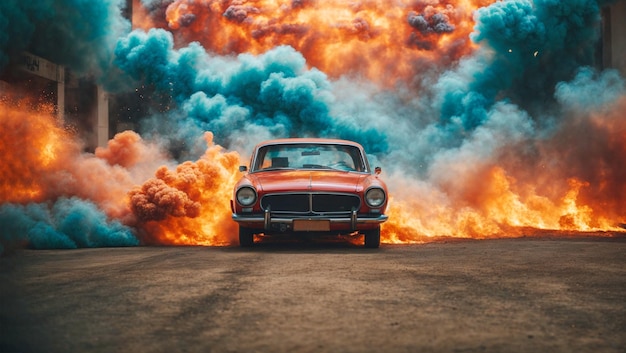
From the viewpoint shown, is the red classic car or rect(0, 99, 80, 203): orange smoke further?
rect(0, 99, 80, 203): orange smoke

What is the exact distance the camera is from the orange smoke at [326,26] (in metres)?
20.4

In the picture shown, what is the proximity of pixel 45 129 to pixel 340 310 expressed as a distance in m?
11.5

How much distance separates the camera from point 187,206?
42.4 feet

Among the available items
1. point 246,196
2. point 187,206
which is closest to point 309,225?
point 246,196

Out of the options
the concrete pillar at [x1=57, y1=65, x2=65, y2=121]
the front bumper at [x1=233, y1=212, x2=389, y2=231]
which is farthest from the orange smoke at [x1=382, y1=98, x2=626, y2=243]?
the concrete pillar at [x1=57, y1=65, x2=65, y2=121]

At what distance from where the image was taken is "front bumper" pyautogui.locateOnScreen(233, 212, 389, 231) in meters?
10.2

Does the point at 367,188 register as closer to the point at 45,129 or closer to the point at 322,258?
the point at 322,258

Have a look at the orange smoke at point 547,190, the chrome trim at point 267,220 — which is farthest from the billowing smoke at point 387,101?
the chrome trim at point 267,220

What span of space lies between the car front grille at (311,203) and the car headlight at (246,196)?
15cm

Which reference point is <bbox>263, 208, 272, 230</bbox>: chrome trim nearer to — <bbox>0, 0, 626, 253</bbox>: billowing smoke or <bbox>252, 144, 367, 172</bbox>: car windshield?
<bbox>252, 144, 367, 172</bbox>: car windshield

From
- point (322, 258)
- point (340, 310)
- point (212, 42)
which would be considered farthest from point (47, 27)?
point (340, 310)

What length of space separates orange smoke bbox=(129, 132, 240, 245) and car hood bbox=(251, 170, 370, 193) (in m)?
1.93

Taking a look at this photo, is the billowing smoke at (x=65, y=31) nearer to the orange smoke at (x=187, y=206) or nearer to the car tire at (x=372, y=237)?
the orange smoke at (x=187, y=206)

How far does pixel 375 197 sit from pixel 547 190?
9872 millimetres
